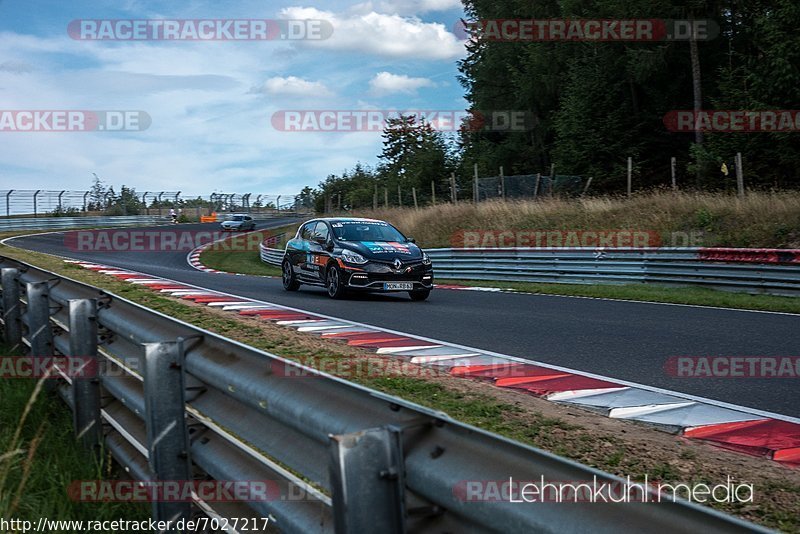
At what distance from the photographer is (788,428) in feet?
17.3

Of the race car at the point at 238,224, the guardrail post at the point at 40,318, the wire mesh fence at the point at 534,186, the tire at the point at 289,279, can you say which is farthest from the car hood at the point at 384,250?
the race car at the point at 238,224

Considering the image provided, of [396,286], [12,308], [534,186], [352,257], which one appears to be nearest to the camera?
[12,308]

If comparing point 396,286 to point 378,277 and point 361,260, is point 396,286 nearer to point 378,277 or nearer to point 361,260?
point 378,277

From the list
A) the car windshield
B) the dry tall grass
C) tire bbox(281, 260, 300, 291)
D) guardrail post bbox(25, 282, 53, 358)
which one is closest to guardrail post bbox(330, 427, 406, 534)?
guardrail post bbox(25, 282, 53, 358)

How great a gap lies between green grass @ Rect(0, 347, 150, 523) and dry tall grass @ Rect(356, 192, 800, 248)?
55.4ft

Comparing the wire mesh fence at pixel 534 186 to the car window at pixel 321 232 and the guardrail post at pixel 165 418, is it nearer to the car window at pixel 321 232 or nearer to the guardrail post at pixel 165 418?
the car window at pixel 321 232

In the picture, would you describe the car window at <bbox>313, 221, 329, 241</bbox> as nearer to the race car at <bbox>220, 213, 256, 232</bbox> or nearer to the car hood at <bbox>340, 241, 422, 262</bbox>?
the car hood at <bbox>340, 241, 422, 262</bbox>

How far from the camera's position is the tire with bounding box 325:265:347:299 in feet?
47.1

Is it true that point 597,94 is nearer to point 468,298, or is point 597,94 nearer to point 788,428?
point 468,298

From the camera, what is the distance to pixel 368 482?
5.86 ft

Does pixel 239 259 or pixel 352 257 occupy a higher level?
pixel 352 257

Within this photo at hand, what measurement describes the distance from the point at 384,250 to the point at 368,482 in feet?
41.5

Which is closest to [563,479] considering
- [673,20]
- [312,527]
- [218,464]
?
[312,527]

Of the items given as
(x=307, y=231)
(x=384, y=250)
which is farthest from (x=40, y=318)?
(x=307, y=231)
